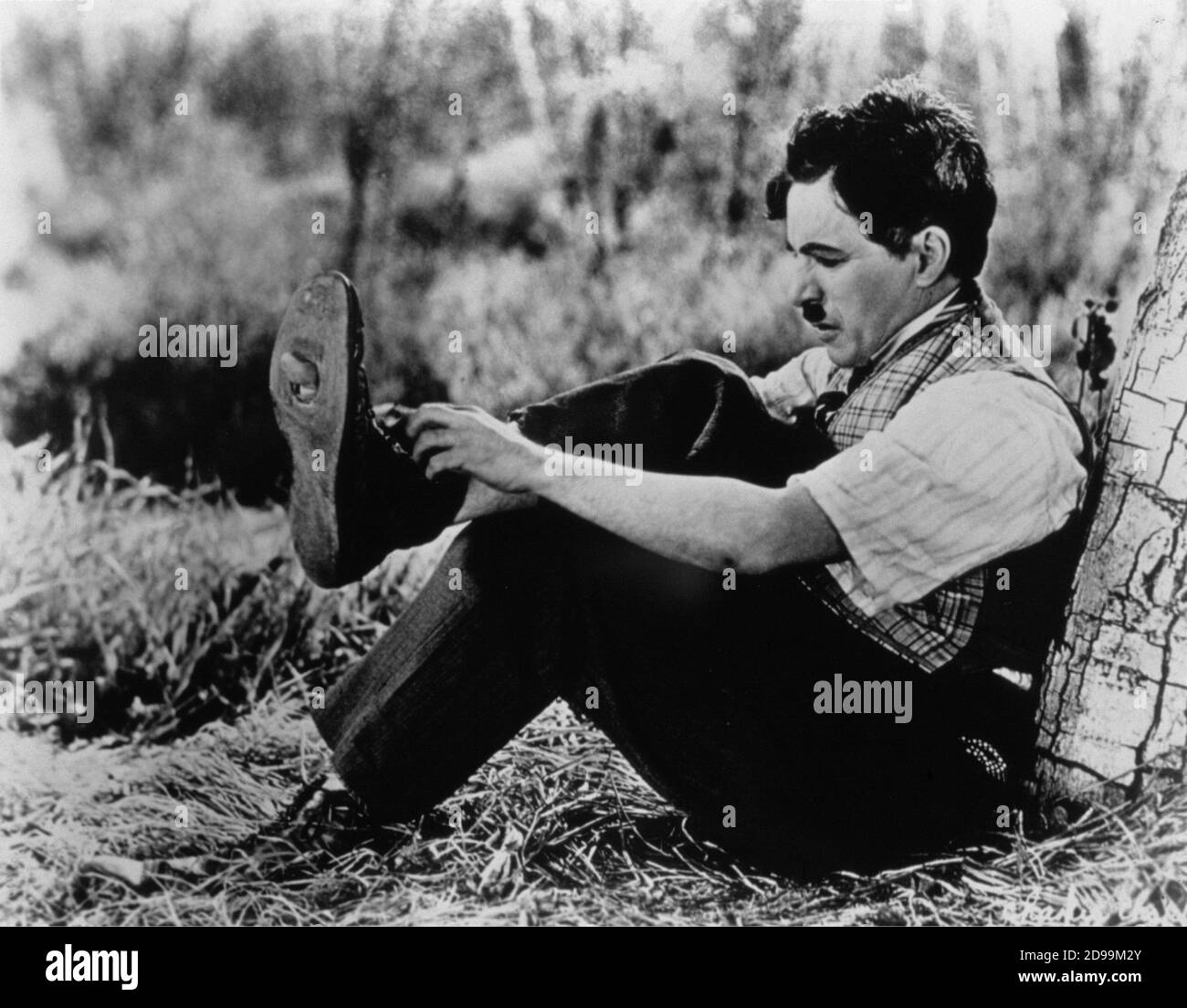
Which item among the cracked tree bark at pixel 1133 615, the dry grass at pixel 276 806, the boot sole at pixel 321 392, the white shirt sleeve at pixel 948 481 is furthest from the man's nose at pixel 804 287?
the dry grass at pixel 276 806

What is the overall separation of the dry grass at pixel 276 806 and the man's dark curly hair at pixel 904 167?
2.98 ft

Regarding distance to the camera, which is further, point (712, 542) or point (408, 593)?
point (408, 593)

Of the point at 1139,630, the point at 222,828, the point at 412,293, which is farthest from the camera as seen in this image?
the point at 412,293

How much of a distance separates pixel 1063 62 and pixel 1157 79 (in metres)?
0.16

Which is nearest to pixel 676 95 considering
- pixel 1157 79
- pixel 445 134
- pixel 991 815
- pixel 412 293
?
pixel 445 134

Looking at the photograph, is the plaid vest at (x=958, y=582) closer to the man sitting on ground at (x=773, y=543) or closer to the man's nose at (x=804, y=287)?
the man sitting on ground at (x=773, y=543)

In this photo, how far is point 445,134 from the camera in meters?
2.03

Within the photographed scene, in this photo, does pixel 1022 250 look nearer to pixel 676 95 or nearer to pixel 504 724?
pixel 676 95

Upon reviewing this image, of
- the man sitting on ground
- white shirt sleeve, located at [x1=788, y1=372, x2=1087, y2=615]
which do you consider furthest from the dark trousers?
white shirt sleeve, located at [x1=788, y1=372, x2=1087, y2=615]

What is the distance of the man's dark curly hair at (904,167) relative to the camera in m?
1.71

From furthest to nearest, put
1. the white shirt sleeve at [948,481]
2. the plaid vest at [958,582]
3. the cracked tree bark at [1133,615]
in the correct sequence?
the cracked tree bark at [1133,615] < the plaid vest at [958,582] < the white shirt sleeve at [948,481]

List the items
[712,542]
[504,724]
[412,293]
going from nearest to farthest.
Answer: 1. [712,542]
2. [504,724]
3. [412,293]

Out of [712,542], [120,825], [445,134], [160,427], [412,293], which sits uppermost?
[445,134]

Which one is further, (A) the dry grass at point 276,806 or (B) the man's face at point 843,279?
(A) the dry grass at point 276,806
